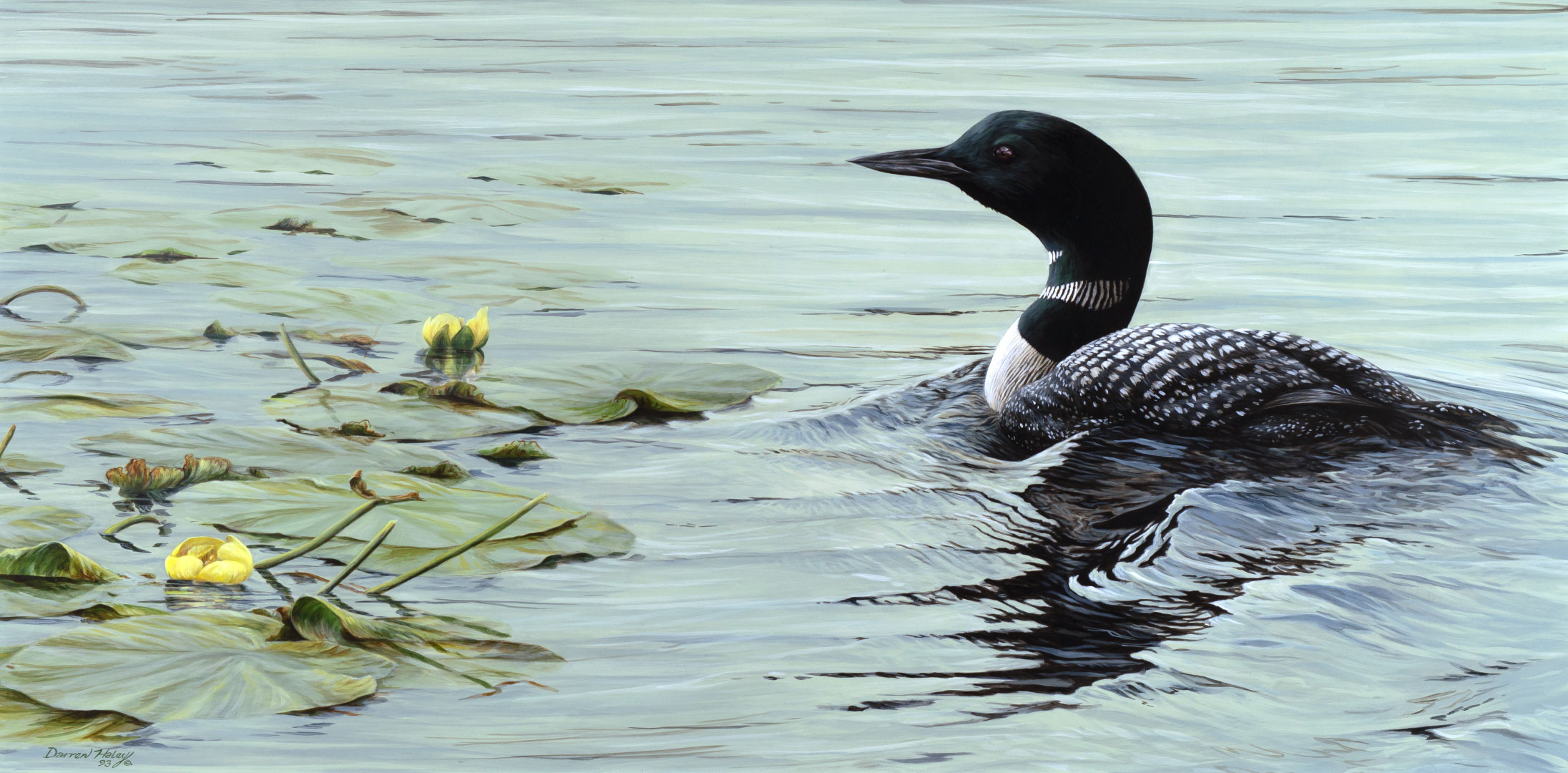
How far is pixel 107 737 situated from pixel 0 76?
9142 millimetres

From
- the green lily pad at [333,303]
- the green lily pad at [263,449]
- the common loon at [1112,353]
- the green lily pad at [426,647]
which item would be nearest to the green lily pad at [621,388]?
the green lily pad at [263,449]

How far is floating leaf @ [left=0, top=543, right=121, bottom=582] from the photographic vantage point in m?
2.43

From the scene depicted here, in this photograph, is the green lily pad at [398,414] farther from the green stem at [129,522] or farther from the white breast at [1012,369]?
the white breast at [1012,369]

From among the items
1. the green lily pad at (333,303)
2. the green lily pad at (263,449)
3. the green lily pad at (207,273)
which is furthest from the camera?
the green lily pad at (207,273)

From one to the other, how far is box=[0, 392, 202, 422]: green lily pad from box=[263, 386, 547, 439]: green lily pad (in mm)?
220

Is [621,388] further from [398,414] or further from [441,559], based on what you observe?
[441,559]

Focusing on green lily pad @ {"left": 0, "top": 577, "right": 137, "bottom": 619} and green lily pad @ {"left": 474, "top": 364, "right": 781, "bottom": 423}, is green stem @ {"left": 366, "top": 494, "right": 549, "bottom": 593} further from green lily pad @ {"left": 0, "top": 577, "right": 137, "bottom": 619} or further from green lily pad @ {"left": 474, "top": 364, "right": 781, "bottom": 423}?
green lily pad @ {"left": 474, "top": 364, "right": 781, "bottom": 423}

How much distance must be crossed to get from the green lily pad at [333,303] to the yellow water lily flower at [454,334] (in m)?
0.40

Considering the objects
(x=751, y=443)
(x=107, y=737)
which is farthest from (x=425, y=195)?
(x=107, y=737)

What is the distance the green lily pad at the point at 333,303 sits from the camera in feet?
15.0

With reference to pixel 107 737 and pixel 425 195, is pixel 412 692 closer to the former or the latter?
pixel 107 737

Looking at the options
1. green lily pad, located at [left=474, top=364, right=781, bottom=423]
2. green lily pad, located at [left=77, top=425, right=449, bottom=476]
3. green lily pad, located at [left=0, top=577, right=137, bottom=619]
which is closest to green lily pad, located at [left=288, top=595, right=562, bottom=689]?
green lily pad, located at [left=0, top=577, right=137, bottom=619]

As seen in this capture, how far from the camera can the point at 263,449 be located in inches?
126

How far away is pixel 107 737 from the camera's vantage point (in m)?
1.97
